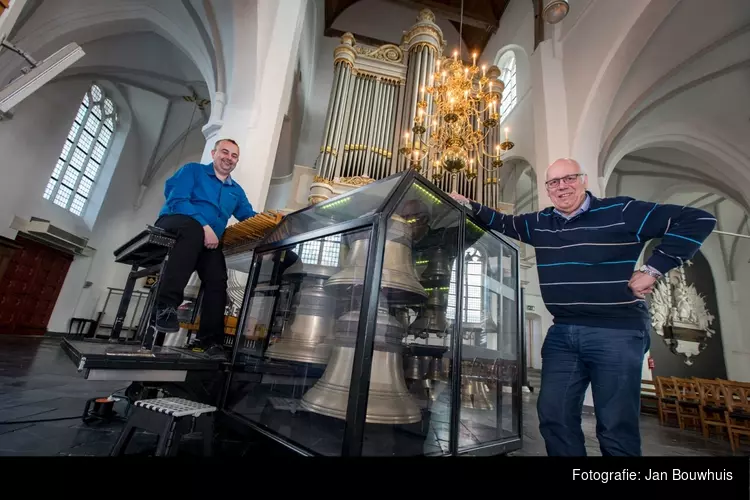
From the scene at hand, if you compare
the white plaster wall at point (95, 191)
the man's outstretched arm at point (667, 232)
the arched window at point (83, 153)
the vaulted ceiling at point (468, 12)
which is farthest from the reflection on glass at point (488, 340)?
the vaulted ceiling at point (468, 12)

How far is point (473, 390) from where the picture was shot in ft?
5.95

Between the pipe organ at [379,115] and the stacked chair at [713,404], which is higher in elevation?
the pipe organ at [379,115]

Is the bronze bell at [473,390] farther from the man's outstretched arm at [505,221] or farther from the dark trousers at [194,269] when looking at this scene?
the dark trousers at [194,269]

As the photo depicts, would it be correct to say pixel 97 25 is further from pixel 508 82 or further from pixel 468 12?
pixel 468 12

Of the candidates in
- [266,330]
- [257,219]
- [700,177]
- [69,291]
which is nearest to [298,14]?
[257,219]

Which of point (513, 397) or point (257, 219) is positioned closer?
point (257, 219)

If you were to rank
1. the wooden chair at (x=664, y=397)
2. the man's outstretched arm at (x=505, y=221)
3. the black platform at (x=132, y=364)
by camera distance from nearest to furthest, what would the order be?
the black platform at (x=132, y=364) → the man's outstretched arm at (x=505, y=221) → the wooden chair at (x=664, y=397)

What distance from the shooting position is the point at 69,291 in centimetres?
955

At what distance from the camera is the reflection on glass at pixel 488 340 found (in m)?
1.71

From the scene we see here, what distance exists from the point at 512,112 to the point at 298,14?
592 cm

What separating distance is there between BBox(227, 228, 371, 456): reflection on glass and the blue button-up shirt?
0.50 m

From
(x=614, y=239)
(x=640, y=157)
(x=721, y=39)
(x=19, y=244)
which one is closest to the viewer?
(x=614, y=239)

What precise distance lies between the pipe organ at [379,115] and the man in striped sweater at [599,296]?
164 inches

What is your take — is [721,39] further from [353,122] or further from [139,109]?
[139,109]
